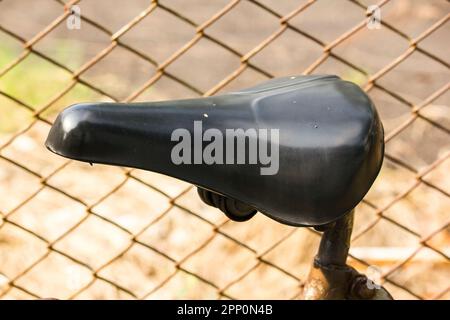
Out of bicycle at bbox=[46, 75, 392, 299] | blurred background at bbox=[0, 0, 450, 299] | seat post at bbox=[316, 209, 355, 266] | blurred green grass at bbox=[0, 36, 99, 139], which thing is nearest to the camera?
bicycle at bbox=[46, 75, 392, 299]

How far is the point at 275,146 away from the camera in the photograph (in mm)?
1021

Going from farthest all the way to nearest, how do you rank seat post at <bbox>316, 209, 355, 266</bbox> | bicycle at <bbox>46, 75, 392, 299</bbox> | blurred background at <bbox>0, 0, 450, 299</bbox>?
blurred background at <bbox>0, 0, 450, 299</bbox> → seat post at <bbox>316, 209, 355, 266</bbox> → bicycle at <bbox>46, 75, 392, 299</bbox>

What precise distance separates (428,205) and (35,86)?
1198 mm

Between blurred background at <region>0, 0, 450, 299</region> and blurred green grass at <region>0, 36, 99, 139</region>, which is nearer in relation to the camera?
blurred background at <region>0, 0, 450, 299</region>

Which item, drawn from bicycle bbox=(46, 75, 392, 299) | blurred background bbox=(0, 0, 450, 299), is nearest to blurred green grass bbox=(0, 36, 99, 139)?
blurred background bbox=(0, 0, 450, 299)

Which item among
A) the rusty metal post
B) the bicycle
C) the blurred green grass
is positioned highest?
the bicycle

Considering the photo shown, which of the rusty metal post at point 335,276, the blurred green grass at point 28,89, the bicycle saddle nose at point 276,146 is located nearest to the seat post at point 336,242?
the rusty metal post at point 335,276

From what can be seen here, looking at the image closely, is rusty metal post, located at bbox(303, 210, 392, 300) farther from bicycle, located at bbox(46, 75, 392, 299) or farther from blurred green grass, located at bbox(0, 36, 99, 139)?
blurred green grass, located at bbox(0, 36, 99, 139)

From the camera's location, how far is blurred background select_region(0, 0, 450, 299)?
250 cm

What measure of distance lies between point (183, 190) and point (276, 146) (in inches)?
52.8

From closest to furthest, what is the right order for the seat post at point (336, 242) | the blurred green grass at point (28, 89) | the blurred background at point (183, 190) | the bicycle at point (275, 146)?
the bicycle at point (275, 146) < the seat post at point (336, 242) < the blurred background at point (183, 190) < the blurred green grass at point (28, 89)

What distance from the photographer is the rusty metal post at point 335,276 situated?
121cm
